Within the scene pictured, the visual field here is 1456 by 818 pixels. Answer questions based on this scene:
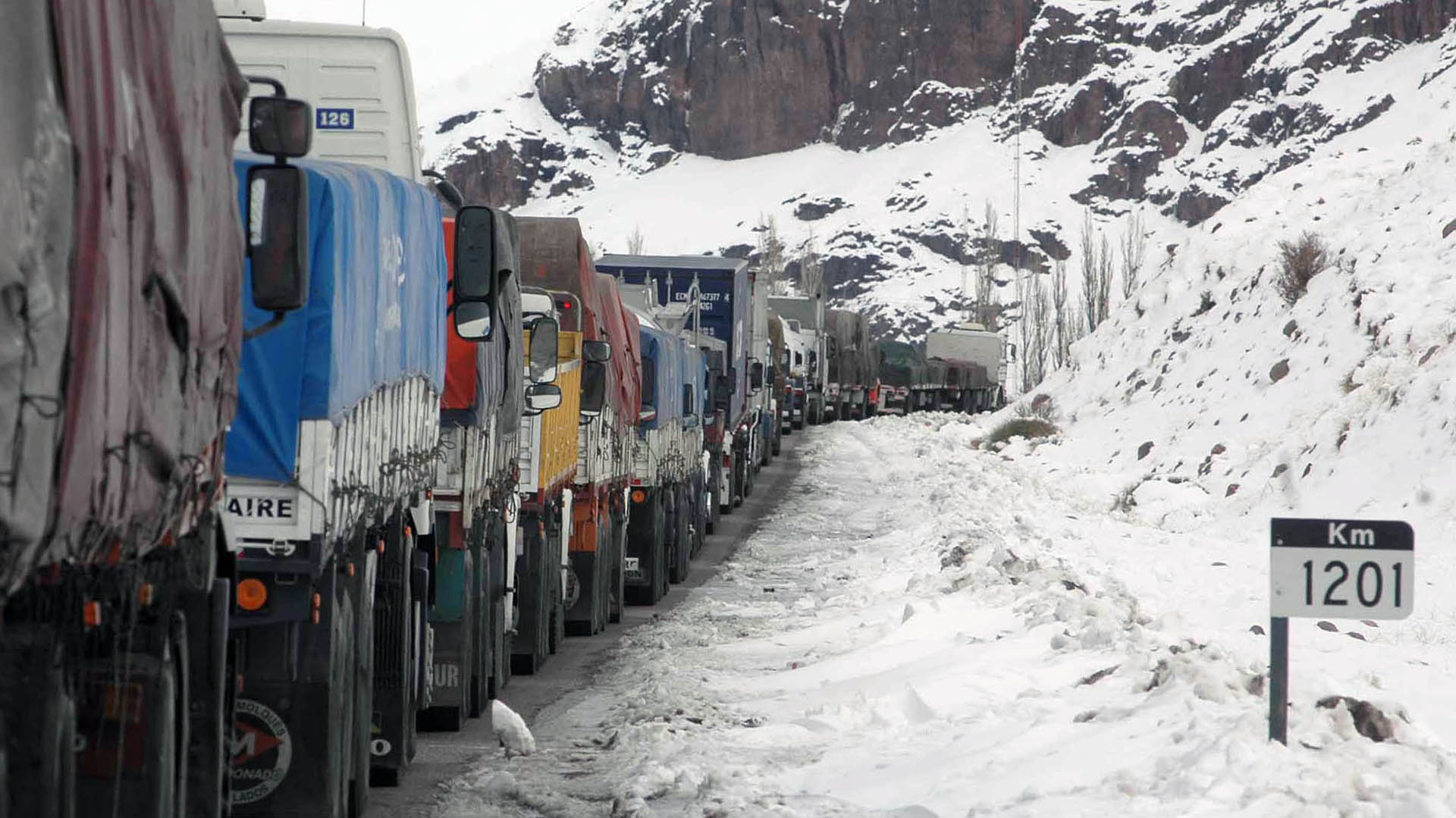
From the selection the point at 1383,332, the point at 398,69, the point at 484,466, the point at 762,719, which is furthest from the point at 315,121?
the point at 1383,332

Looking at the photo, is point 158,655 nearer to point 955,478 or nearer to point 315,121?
point 315,121

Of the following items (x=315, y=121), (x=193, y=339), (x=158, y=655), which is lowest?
(x=158, y=655)

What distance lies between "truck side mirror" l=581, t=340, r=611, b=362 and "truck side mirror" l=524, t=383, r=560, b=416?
1.51 m

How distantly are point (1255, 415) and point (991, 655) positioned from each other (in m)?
20.5

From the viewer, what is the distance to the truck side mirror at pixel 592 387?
51.0 feet

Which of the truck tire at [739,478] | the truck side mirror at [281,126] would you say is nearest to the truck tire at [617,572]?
the truck side mirror at [281,126]

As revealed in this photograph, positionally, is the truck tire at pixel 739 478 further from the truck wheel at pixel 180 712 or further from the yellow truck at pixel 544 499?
the truck wheel at pixel 180 712

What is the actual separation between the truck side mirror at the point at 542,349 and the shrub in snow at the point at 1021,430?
32.6m

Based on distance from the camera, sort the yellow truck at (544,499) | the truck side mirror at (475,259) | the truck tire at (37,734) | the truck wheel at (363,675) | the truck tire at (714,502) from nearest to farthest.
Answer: the truck tire at (37,734)
the truck wheel at (363,675)
the truck side mirror at (475,259)
the yellow truck at (544,499)
the truck tire at (714,502)

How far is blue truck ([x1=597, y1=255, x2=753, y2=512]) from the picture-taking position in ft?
99.6

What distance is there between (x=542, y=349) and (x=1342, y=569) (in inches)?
250

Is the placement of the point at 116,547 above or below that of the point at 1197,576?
above

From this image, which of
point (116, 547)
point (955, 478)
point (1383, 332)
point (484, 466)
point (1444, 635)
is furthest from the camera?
point (955, 478)

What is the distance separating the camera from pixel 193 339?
4836 mm
